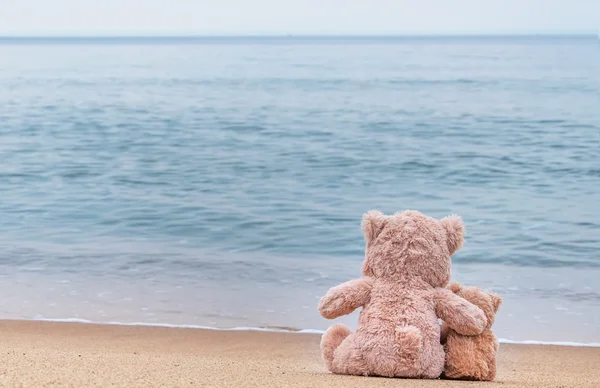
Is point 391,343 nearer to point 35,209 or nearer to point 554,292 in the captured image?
point 554,292

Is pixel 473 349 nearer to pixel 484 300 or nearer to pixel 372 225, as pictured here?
pixel 484 300

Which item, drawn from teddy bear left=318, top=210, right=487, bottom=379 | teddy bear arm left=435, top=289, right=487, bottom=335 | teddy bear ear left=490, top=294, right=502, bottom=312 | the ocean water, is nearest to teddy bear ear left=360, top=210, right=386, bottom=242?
teddy bear left=318, top=210, right=487, bottom=379

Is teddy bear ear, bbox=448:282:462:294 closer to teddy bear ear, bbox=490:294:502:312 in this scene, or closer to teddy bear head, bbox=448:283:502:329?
teddy bear head, bbox=448:283:502:329

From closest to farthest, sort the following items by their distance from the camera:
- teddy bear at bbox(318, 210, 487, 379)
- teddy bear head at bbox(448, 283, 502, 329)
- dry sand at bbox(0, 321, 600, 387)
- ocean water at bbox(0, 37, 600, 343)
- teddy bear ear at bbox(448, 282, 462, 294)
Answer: dry sand at bbox(0, 321, 600, 387) < teddy bear at bbox(318, 210, 487, 379) < teddy bear head at bbox(448, 283, 502, 329) < teddy bear ear at bbox(448, 282, 462, 294) < ocean water at bbox(0, 37, 600, 343)

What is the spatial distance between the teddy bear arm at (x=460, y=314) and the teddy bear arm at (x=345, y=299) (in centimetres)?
29

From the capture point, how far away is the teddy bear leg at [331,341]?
10.4 ft

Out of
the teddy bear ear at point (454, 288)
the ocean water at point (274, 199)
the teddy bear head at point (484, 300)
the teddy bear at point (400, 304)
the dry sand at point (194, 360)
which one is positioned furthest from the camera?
the ocean water at point (274, 199)

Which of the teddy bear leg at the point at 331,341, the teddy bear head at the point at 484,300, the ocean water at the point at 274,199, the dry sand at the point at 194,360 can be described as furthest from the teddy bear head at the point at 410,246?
the ocean water at the point at 274,199

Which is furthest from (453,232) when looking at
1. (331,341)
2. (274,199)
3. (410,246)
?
(274,199)

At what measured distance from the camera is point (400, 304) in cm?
307

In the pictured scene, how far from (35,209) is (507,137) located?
10.5 m

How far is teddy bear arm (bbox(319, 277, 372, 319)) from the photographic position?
312cm

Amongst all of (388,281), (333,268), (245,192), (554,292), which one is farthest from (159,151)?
(388,281)

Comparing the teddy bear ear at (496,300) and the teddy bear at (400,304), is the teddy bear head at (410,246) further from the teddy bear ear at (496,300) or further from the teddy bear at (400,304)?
the teddy bear ear at (496,300)
